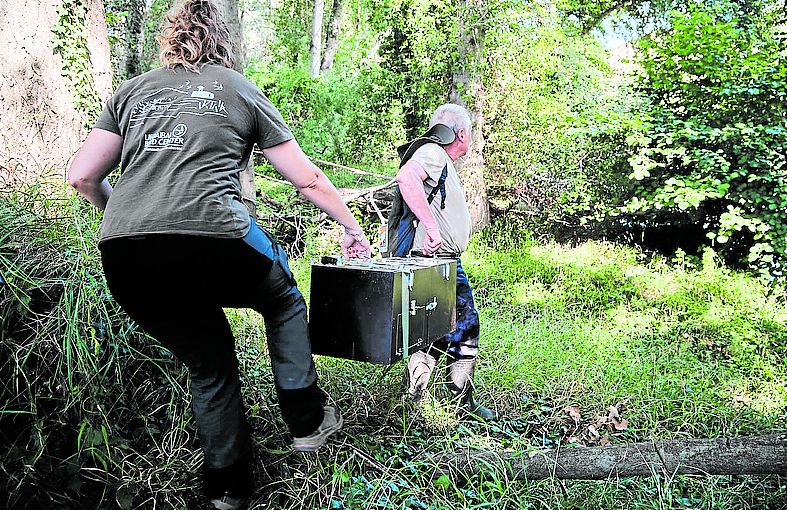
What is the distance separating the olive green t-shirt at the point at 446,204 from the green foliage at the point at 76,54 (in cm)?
211

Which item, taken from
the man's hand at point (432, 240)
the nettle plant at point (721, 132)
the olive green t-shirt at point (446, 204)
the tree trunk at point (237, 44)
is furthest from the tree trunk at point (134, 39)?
the man's hand at point (432, 240)

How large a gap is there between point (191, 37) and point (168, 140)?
45 centimetres

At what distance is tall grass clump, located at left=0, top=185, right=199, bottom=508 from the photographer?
2.71 meters

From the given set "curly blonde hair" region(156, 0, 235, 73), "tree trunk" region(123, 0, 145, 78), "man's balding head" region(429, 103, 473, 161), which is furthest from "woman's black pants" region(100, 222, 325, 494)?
"tree trunk" region(123, 0, 145, 78)

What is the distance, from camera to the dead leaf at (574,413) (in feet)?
14.3

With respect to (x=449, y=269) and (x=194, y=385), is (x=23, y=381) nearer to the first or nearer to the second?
(x=194, y=385)

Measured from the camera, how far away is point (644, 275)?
793cm

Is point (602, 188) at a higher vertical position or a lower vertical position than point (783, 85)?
lower

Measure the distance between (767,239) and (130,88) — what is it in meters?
7.51

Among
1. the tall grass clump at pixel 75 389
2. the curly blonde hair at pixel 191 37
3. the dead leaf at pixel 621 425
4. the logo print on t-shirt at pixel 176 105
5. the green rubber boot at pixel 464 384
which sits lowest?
the dead leaf at pixel 621 425

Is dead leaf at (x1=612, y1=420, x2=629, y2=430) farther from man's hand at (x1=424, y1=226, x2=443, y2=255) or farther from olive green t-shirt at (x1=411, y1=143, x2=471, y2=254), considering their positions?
man's hand at (x1=424, y1=226, x2=443, y2=255)

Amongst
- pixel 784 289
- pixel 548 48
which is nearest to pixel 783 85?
pixel 784 289

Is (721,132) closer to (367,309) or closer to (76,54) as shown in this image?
(367,309)

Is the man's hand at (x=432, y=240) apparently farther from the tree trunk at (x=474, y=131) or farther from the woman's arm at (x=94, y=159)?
the tree trunk at (x=474, y=131)
